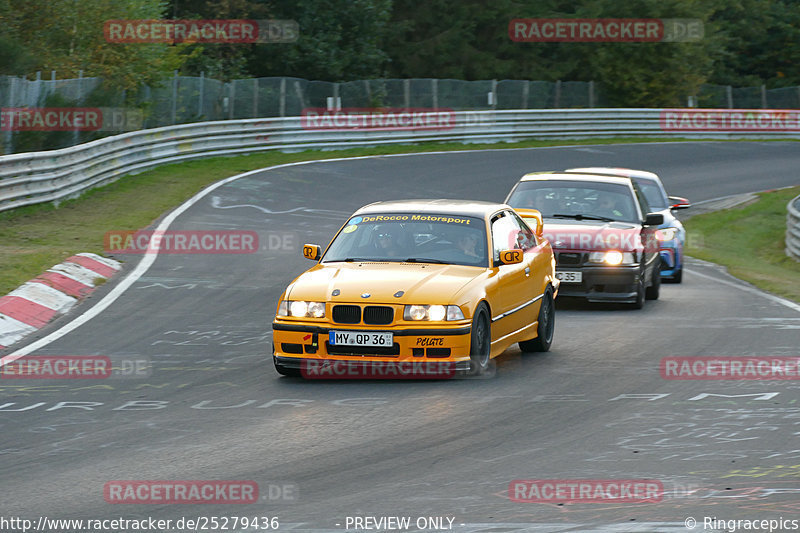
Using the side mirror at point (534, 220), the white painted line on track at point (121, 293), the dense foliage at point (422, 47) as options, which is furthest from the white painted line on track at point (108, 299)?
the dense foliage at point (422, 47)

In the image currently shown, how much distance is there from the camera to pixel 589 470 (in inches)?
277

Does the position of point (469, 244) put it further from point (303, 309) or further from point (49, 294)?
point (49, 294)

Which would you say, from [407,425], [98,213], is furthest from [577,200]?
[98,213]

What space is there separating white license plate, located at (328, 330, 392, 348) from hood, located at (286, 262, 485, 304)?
263mm

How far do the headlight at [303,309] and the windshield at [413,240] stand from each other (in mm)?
1065

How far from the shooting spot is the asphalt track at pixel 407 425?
6.35m

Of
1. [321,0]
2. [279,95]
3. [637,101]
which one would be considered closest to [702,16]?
[637,101]

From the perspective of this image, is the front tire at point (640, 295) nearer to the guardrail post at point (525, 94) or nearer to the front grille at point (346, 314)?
the front grille at point (346, 314)

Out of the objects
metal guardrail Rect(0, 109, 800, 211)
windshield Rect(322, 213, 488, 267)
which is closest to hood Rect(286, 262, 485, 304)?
windshield Rect(322, 213, 488, 267)

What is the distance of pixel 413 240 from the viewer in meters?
11.1

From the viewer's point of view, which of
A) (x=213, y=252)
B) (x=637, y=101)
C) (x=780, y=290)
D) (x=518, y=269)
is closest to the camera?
(x=518, y=269)

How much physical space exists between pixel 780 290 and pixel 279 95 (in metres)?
25.6

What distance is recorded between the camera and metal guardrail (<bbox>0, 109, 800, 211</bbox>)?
71.8 feet

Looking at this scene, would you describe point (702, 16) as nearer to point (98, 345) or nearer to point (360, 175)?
point (360, 175)
